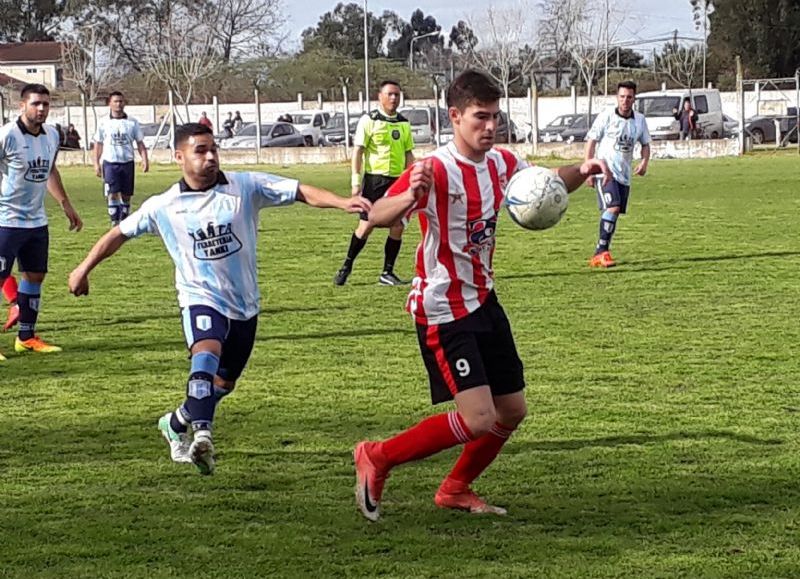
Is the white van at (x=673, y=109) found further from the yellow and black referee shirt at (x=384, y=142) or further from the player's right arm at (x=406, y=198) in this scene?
the player's right arm at (x=406, y=198)

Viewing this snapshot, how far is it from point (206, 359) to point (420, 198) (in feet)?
4.74

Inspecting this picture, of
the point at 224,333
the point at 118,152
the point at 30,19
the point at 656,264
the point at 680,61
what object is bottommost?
the point at 656,264

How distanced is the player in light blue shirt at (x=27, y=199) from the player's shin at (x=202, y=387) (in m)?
4.25

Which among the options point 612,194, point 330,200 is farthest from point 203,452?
point 612,194

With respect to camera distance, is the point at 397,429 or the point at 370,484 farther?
the point at 397,429

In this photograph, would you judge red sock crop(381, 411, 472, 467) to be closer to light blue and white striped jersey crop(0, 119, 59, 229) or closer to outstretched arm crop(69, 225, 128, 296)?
outstretched arm crop(69, 225, 128, 296)

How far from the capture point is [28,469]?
668 cm

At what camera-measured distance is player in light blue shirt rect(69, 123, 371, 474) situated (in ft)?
21.2

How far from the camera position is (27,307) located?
10234 millimetres

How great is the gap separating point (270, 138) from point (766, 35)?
2904cm

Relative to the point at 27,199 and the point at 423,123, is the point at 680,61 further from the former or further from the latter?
the point at 27,199

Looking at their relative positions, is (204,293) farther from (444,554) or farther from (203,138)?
(444,554)

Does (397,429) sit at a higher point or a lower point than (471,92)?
lower

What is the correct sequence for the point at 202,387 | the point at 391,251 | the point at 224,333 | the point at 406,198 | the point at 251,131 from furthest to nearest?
the point at 251,131 < the point at 391,251 < the point at 224,333 < the point at 202,387 < the point at 406,198
